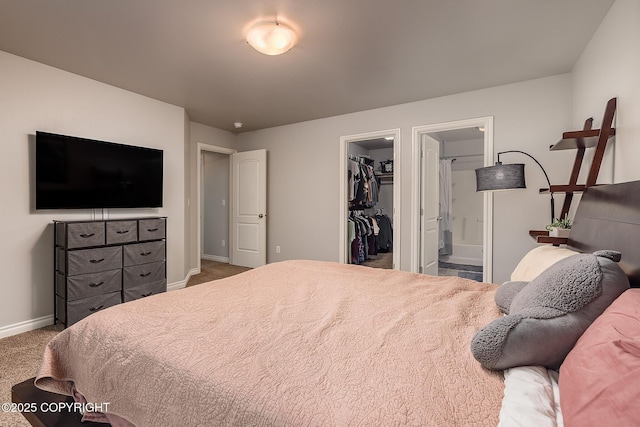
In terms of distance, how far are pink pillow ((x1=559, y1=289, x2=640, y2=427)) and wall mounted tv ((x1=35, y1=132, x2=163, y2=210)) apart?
3.83 metres

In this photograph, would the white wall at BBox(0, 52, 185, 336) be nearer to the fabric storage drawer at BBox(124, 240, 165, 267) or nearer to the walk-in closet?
the fabric storage drawer at BBox(124, 240, 165, 267)

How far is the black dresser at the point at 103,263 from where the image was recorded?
2.79m

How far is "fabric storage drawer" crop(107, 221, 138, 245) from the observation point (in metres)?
3.05

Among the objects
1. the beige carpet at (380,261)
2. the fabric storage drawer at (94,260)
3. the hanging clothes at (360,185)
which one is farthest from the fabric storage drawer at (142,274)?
the beige carpet at (380,261)

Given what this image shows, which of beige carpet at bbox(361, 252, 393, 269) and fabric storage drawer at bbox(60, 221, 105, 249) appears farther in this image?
beige carpet at bbox(361, 252, 393, 269)

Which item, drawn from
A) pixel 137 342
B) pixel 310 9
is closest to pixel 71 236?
pixel 137 342

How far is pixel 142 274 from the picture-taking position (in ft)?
10.8

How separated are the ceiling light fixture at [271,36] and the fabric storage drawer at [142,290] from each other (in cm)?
265

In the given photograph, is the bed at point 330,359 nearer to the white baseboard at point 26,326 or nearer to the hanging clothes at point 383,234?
the white baseboard at point 26,326

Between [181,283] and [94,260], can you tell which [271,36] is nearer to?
[94,260]

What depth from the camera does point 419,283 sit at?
6.30 feet

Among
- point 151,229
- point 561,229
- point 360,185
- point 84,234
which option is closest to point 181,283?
point 151,229

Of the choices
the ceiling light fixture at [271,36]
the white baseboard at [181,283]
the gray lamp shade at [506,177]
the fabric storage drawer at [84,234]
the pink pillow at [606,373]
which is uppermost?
the ceiling light fixture at [271,36]

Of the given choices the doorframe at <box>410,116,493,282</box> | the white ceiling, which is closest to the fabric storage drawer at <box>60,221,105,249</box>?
the white ceiling
